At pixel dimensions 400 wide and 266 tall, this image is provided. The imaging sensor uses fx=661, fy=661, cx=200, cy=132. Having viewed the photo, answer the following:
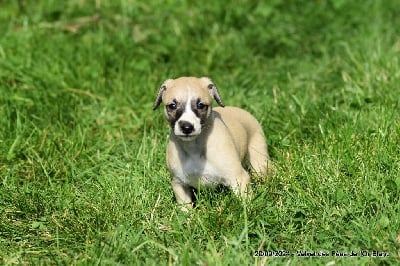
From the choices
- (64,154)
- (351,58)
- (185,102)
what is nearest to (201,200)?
(185,102)

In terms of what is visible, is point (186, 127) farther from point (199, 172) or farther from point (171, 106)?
point (199, 172)

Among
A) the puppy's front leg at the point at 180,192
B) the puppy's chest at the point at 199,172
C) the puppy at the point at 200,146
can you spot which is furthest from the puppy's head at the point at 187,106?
the puppy's front leg at the point at 180,192

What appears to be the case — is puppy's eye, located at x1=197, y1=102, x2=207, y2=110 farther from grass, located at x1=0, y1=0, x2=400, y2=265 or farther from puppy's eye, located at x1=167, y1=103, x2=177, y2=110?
grass, located at x1=0, y1=0, x2=400, y2=265

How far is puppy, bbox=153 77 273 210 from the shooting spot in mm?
4840

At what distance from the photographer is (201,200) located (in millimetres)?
4906

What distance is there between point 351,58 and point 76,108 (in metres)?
3.15

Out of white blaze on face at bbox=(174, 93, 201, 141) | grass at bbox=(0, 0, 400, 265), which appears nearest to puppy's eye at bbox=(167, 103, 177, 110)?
white blaze on face at bbox=(174, 93, 201, 141)

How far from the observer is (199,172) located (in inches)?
198

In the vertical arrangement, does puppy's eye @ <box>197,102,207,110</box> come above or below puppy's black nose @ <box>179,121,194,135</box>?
above

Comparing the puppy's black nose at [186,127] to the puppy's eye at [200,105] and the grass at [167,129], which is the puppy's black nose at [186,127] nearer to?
the puppy's eye at [200,105]

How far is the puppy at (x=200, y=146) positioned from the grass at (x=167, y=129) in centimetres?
16

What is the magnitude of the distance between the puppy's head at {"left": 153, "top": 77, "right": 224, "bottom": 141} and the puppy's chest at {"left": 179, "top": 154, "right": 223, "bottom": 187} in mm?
300

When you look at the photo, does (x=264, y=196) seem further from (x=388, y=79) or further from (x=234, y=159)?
(x=388, y=79)

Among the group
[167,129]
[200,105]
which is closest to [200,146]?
[200,105]
